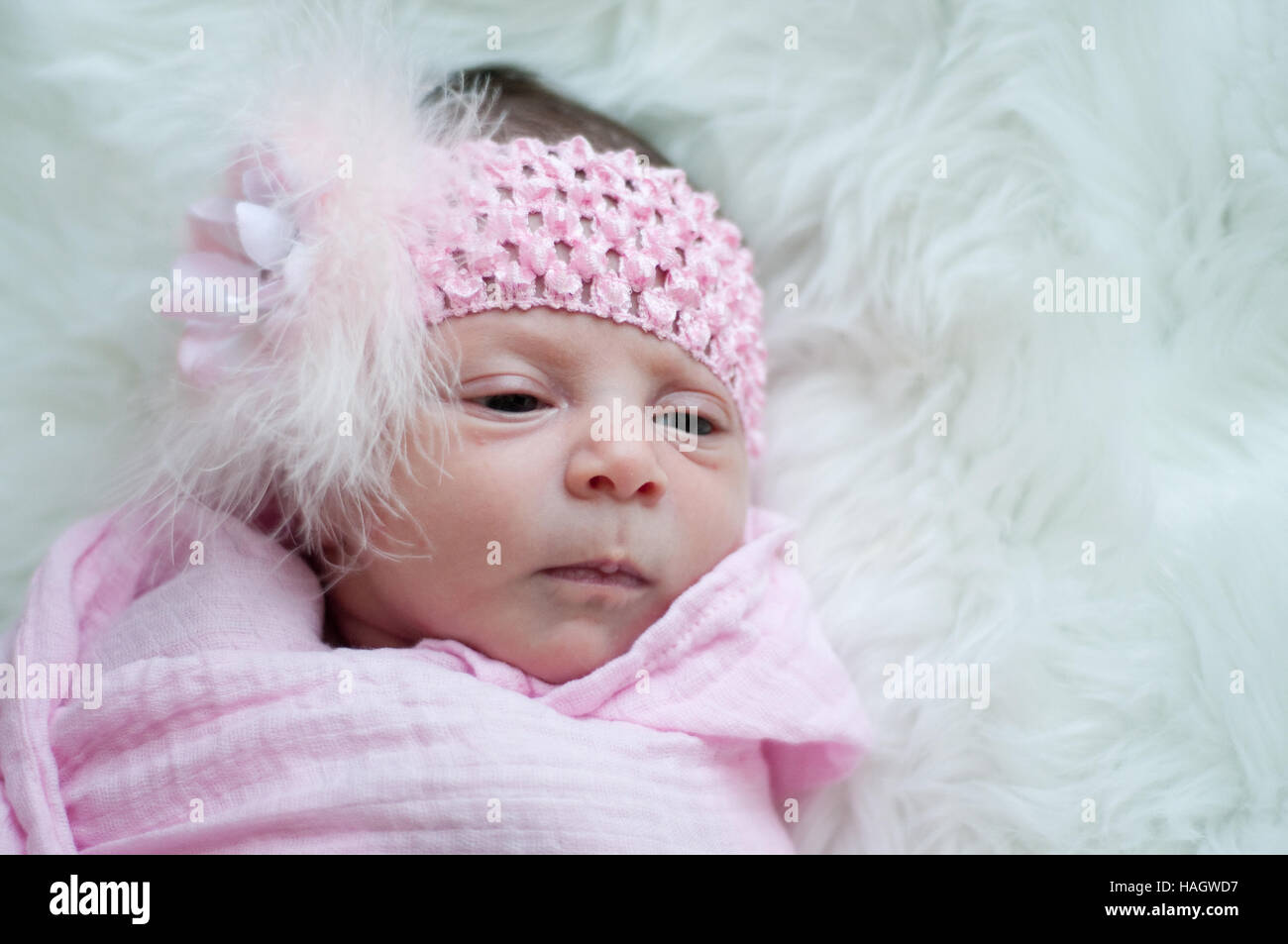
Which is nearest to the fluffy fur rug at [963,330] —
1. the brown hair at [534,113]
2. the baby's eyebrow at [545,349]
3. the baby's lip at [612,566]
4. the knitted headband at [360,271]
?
the brown hair at [534,113]

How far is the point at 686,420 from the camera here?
1.39 metres

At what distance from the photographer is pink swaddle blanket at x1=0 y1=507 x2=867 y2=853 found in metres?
1.16

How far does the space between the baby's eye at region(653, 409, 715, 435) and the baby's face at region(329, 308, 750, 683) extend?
26 millimetres

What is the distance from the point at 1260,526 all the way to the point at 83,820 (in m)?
1.34

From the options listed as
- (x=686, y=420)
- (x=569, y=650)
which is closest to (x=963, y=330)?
(x=686, y=420)

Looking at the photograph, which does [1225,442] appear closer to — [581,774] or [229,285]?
[581,774]

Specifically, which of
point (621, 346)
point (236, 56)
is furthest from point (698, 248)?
point (236, 56)

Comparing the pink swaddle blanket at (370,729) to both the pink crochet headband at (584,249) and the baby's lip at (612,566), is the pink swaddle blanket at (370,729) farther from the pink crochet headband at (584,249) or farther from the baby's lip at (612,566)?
the pink crochet headband at (584,249)

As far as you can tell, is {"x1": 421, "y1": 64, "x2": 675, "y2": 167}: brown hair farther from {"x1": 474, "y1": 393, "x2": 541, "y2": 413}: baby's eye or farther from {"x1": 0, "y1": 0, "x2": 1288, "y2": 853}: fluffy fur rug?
{"x1": 474, "y1": 393, "x2": 541, "y2": 413}: baby's eye

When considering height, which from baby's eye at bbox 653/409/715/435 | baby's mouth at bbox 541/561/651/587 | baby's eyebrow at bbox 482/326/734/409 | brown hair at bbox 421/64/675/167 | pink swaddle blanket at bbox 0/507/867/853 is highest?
brown hair at bbox 421/64/675/167

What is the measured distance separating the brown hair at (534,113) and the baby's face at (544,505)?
26 cm

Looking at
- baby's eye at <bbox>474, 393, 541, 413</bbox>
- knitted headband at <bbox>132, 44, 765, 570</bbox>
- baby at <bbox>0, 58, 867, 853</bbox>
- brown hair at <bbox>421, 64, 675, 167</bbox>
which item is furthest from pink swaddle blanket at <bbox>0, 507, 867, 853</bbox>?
brown hair at <bbox>421, 64, 675, 167</bbox>

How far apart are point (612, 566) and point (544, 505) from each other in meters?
0.11
